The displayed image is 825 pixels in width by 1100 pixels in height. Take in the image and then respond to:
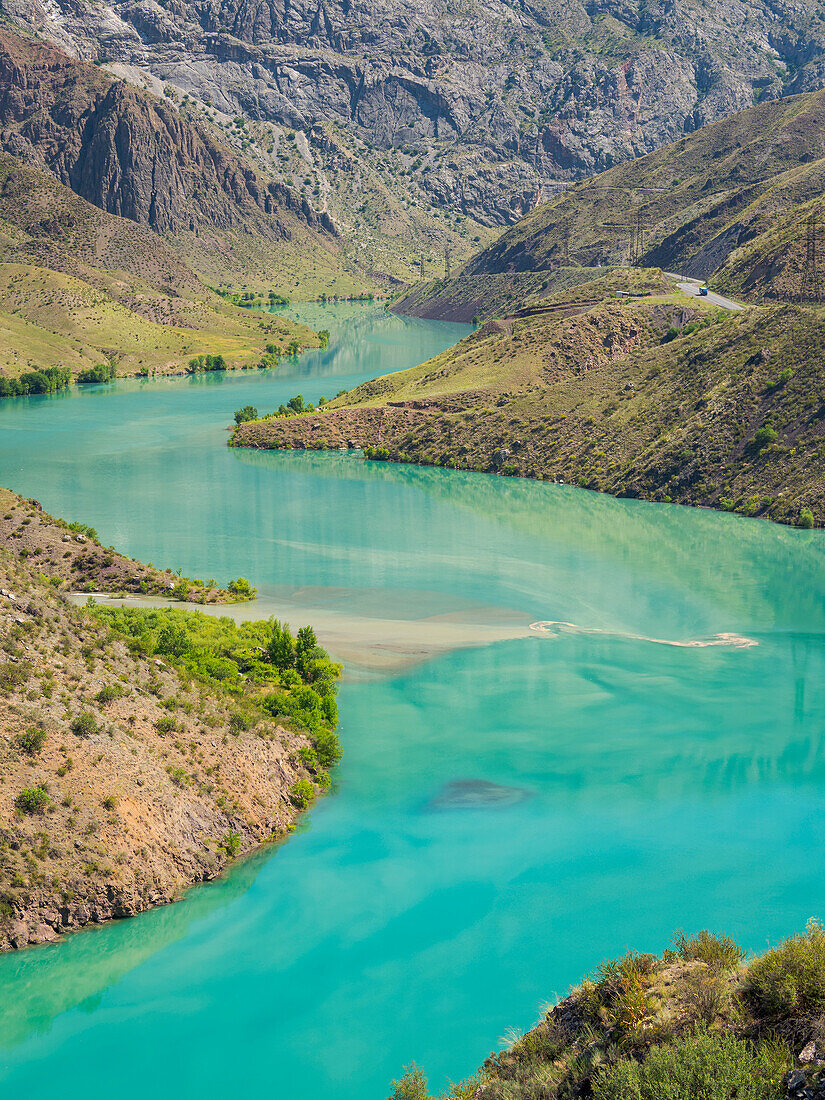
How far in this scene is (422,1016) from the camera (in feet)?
107

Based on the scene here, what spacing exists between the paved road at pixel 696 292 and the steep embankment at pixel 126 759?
10587 cm

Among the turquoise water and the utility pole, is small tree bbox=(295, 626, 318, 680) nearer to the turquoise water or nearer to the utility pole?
the turquoise water

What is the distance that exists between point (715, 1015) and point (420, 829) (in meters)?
22.1

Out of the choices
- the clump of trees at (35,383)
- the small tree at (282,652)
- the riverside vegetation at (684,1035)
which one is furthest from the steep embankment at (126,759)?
the clump of trees at (35,383)

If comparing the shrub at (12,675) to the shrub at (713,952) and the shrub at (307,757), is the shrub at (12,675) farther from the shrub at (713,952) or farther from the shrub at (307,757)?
the shrub at (713,952)

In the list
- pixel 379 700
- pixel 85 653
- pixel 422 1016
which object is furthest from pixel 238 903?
pixel 379 700

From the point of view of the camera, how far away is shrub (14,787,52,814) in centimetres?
3533

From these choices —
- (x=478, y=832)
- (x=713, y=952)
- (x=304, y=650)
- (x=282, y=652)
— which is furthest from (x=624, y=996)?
(x=304, y=650)

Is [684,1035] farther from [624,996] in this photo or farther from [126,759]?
[126,759]

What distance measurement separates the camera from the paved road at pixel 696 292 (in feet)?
465

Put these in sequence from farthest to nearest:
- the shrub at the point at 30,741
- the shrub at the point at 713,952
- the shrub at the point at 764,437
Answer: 1. the shrub at the point at 764,437
2. the shrub at the point at 30,741
3. the shrub at the point at 713,952

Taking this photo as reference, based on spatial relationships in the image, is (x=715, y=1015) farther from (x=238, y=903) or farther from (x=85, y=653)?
(x=85, y=653)

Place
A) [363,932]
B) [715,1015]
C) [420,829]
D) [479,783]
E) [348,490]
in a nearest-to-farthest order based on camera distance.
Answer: [715,1015] → [363,932] → [420,829] → [479,783] → [348,490]

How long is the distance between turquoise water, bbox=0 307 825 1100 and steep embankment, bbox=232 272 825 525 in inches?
449
